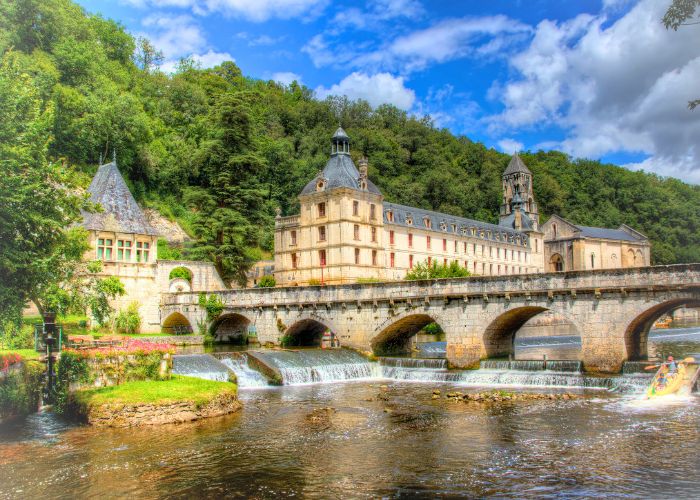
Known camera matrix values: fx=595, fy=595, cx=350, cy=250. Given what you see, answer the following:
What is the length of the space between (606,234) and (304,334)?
74.7m

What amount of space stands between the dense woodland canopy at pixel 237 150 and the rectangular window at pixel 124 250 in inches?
252

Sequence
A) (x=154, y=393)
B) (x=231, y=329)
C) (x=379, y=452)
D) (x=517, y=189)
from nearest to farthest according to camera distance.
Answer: (x=379, y=452) → (x=154, y=393) → (x=231, y=329) → (x=517, y=189)

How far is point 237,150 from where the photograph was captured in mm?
60312

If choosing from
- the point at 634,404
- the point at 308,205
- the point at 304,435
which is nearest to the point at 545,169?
the point at 308,205

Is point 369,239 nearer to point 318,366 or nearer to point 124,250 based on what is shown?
point 124,250

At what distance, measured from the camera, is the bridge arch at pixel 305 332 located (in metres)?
39.2

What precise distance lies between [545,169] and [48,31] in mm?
99008

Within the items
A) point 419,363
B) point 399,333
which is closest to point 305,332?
point 399,333

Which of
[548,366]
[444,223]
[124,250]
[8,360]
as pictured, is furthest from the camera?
[444,223]

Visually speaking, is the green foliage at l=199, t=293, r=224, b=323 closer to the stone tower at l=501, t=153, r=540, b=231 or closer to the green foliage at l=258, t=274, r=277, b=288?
the green foliage at l=258, t=274, r=277, b=288

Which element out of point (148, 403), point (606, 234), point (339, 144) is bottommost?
point (148, 403)

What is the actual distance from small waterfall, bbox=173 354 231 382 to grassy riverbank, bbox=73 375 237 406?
4.99 m

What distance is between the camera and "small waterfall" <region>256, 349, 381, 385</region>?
98.2 ft

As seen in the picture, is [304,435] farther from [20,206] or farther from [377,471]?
[20,206]
